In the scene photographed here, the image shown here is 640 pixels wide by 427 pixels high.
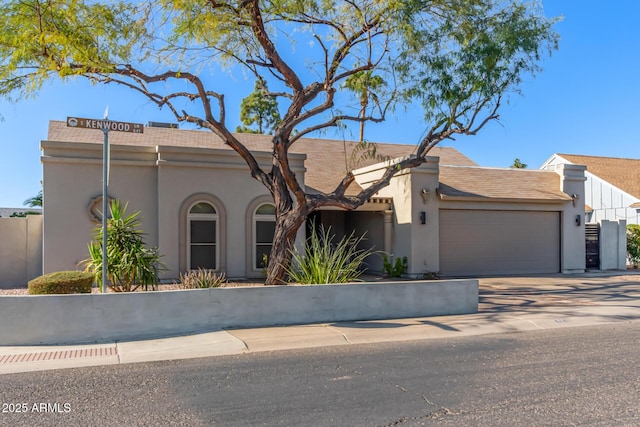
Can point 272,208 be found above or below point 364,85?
below

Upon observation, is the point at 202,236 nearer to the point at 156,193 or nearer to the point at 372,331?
the point at 156,193

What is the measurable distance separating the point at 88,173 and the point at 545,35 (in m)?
13.1

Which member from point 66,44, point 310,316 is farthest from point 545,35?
point 66,44

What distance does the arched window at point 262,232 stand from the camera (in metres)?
17.3

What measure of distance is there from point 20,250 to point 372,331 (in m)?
11.7

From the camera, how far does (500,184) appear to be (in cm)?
2178

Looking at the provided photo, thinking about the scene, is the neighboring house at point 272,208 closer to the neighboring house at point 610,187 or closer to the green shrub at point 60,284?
the green shrub at point 60,284

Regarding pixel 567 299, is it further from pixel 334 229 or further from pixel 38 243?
pixel 38 243

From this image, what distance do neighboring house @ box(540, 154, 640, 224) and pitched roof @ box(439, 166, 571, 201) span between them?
9382 millimetres

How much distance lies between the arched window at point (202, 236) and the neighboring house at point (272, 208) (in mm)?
31

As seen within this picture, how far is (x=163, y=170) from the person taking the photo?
16250mm

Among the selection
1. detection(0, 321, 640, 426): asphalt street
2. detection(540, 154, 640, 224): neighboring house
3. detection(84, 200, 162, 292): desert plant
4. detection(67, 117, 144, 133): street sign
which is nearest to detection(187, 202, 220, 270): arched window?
detection(84, 200, 162, 292): desert plant

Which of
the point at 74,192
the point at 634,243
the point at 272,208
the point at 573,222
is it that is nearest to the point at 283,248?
the point at 272,208

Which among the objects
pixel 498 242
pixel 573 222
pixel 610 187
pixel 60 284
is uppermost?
pixel 610 187
